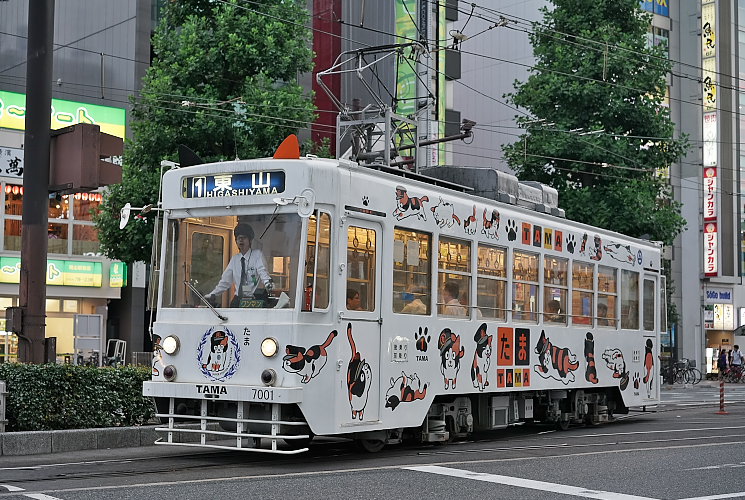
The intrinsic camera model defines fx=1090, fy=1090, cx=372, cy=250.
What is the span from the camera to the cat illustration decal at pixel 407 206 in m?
12.6

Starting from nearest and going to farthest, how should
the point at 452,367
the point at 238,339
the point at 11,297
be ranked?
the point at 238,339, the point at 452,367, the point at 11,297

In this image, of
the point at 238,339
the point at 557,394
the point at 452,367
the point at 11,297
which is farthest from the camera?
the point at 11,297

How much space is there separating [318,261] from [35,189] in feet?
14.3

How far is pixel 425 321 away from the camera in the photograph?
42.9 ft

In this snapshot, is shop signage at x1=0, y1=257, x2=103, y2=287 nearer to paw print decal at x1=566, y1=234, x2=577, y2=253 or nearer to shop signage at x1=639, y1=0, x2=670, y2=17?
paw print decal at x1=566, y1=234, x2=577, y2=253

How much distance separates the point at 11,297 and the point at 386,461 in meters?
21.8

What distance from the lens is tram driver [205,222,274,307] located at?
11.5 m

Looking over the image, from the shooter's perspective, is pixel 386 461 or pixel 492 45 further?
pixel 492 45

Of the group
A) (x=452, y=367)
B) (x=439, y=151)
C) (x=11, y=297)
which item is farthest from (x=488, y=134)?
(x=452, y=367)

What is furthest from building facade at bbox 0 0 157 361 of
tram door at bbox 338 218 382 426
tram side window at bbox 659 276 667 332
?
tram door at bbox 338 218 382 426

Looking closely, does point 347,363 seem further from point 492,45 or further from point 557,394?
point 492,45

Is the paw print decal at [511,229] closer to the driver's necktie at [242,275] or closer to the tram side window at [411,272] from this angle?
the tram side window at [411,272]

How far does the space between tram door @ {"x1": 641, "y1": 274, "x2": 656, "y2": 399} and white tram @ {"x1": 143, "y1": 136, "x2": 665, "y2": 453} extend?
4357 mm

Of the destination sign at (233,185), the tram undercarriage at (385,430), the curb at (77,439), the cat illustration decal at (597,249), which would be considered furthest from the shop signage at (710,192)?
the destination sign at (233,185)
